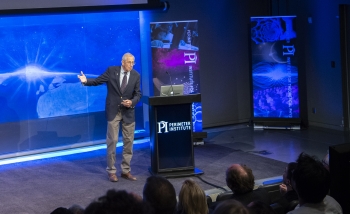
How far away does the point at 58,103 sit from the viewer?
28.7ft

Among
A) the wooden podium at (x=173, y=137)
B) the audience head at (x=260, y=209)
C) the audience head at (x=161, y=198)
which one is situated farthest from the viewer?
the wooden podium at (x=173, y=137)

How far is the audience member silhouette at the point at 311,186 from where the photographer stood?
309 cm

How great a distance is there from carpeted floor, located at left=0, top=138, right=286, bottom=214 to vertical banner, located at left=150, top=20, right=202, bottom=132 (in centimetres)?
108

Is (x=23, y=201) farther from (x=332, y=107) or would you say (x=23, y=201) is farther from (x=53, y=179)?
(x=332, y=107)

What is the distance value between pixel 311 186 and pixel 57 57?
6.16 metres

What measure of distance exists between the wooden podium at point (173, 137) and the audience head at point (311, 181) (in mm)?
3634

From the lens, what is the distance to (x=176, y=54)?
8.88 metres

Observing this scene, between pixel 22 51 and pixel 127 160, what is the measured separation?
273 centimetres

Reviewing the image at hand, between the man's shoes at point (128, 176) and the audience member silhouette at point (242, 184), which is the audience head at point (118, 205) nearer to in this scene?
the audience member silhouette at point (242, 184)

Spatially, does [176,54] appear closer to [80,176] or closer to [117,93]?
[117,93]

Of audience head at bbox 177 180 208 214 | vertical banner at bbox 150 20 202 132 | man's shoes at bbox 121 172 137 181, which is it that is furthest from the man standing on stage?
audience head at bbox 177 180 208 214

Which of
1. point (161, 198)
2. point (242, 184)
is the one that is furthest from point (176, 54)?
point (161, 198)

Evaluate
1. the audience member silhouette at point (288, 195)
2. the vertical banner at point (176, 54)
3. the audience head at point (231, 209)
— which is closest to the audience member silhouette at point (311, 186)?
the audience member silhouette at point (288, 195)

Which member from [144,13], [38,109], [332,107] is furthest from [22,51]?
[332,107]
